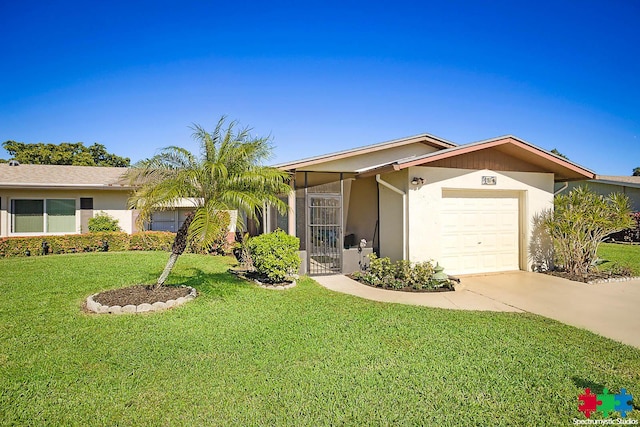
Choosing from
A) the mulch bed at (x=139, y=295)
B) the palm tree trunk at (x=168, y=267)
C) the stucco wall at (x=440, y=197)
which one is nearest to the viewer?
the mulch bed at (x=139, y=295)

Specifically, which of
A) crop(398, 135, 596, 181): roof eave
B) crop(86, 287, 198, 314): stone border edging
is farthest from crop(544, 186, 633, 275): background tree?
crop(86, 287, 198, 314): stone border edging

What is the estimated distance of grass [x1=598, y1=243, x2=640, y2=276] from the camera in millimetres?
10678

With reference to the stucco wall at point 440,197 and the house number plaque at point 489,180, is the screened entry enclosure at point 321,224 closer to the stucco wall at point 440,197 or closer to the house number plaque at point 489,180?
the stucco wall at point 440,197

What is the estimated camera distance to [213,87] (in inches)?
534

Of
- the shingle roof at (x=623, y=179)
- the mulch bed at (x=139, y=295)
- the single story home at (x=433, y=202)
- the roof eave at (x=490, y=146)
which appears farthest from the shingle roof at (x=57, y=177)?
the shingle roof at (x=623, y=179)

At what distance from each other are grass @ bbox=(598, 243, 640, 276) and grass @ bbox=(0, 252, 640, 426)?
25.7ft

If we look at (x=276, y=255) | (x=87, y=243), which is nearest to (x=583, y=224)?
(x=276, y=255)

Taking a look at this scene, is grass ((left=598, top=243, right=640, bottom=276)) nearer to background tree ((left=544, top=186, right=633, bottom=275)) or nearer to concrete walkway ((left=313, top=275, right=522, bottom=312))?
background tree ((left=544, top=186, right=633, bottom=275))

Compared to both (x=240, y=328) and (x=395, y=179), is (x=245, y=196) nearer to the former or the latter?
(x=240, y=328)

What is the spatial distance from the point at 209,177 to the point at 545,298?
25.7 ft

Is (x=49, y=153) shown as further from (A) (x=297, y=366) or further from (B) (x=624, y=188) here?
(B) (x=624, y=188)

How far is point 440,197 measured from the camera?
921 cm

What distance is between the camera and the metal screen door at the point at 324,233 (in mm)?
9586

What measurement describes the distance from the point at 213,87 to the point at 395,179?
903 cm
